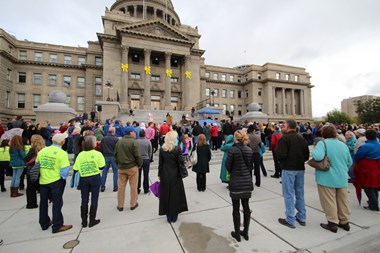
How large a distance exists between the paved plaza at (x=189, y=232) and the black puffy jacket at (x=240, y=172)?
0.95m

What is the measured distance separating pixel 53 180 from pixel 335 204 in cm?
610

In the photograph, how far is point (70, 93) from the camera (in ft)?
121

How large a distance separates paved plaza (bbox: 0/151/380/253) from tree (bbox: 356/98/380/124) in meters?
64.4

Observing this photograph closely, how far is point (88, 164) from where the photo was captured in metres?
4.04

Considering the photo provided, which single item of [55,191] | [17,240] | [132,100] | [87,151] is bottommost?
[17,240]

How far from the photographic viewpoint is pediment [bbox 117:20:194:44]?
32.3 metres

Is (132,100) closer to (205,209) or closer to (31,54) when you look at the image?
(31,54)

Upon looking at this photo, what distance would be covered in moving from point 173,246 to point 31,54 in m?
49.5

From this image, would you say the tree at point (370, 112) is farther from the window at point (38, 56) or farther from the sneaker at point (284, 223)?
the window at point (38, 56)

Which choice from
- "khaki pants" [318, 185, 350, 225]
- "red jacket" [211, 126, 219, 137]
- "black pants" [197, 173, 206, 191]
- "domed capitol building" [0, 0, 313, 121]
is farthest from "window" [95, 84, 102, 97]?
"khaki pants" [318, 185, 350, 225]

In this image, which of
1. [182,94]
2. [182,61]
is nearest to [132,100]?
[182,94]

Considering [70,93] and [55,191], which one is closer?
[55,191]

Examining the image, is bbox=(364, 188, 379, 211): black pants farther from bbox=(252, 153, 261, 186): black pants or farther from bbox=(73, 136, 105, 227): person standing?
bbox=(73, 136, 105, 227): person standing

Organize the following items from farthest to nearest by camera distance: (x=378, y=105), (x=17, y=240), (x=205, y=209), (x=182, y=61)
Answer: (x=378, y=105), (x=182, y=61), (x=205, y=209), (x=17, y=240)
